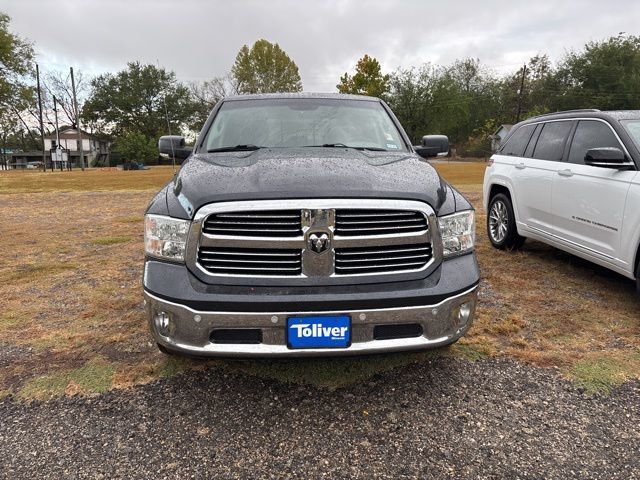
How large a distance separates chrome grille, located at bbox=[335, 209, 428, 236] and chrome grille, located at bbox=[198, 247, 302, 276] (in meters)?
0.27

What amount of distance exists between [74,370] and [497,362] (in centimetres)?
274

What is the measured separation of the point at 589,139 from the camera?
14.6 feet

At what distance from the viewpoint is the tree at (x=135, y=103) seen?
2726 inches

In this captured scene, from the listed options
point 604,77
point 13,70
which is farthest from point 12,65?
point 604,77

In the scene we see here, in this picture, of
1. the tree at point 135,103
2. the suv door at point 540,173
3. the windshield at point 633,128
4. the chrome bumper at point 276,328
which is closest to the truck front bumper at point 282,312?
the chrome bumper at point 276,328

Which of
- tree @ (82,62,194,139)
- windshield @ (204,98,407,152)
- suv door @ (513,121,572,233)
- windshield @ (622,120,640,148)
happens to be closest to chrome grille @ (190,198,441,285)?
windshield @ (204,98,407,152)

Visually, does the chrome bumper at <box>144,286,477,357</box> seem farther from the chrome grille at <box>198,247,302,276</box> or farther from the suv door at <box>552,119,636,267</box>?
the suv door at <box>552,119,636,267</box>

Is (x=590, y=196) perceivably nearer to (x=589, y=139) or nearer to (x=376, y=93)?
(x=589, y=139)

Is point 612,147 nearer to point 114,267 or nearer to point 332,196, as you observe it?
point 332,196

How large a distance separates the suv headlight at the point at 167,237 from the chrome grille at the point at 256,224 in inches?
5.8

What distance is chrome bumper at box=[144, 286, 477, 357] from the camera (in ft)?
7.38

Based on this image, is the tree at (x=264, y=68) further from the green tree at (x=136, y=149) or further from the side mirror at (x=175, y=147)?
the side mirror at (x=175, y=147)

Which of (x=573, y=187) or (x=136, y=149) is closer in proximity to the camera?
(x=573, y=187)

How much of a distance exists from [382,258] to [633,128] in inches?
121
